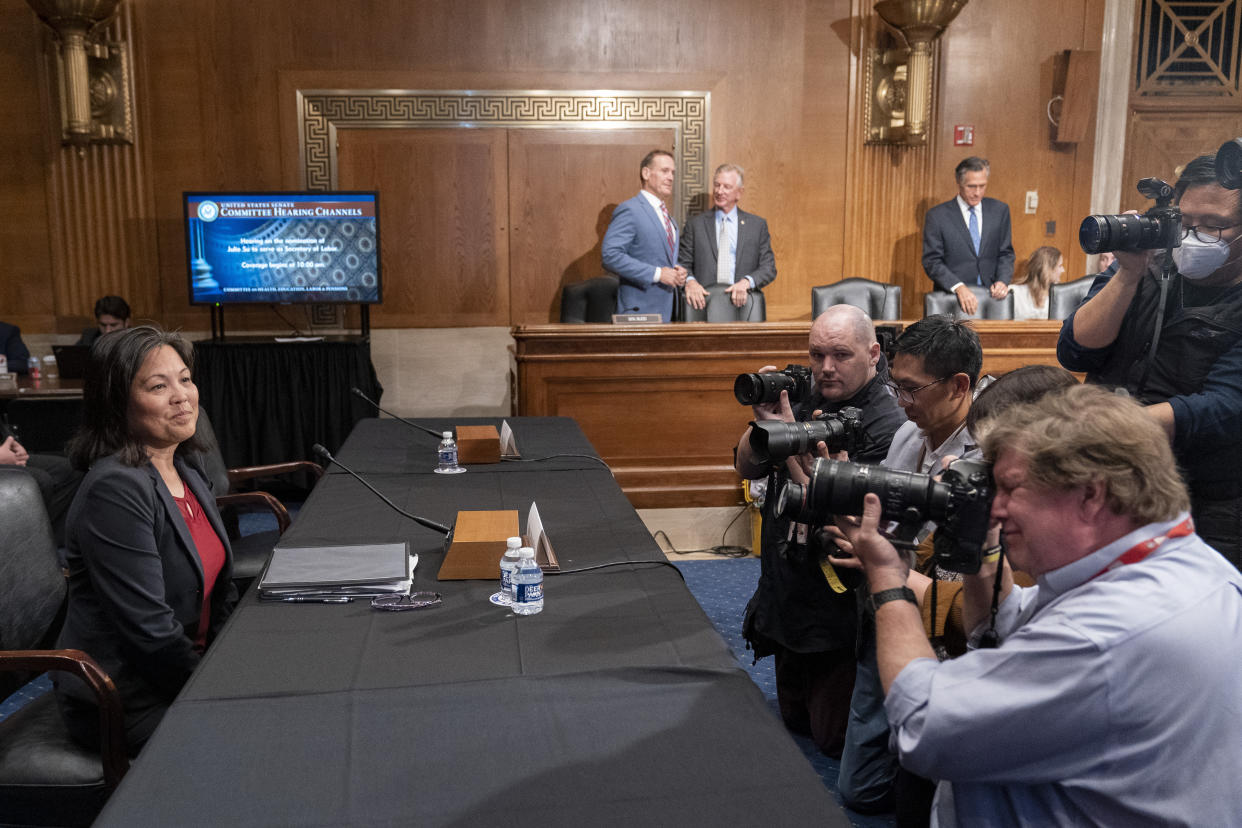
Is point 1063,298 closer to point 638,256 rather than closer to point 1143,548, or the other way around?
point 638,256

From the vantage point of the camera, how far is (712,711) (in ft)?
4.26

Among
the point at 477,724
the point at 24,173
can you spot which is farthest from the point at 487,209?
the point at 477,724

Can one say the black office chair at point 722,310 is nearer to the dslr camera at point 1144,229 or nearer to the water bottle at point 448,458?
the water bottle at point 448,458

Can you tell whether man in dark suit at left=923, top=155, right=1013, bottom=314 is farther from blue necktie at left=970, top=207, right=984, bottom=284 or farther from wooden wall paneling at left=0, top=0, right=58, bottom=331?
wooden wall paneling at left=0, top=0, right=58, bottom=331

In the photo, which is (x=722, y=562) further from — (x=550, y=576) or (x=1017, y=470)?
(x=1017, y=470)

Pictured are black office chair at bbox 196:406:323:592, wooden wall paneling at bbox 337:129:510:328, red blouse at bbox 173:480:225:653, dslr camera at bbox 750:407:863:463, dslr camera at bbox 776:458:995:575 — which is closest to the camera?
dslr camera at bbox 776:458:995:575

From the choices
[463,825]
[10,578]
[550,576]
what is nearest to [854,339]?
[550,576]

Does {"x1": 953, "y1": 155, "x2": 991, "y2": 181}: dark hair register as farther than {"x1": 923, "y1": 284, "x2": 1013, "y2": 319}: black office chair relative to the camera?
Yes

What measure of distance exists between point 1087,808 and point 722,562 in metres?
3.08

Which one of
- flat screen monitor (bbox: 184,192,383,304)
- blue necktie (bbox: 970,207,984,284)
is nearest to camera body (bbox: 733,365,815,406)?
flat screen monitor (bbox: 184,192,383,304)

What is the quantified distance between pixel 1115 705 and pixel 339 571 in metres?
1.28

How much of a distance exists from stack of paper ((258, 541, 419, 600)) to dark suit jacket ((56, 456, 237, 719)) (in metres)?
0.20

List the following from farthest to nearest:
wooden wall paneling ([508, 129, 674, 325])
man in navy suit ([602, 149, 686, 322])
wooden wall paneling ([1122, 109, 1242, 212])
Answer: wooden wall paneling ([1122, 109, 1242, 212]), wooden wall paneling ([508, 129, 674, 325]), man in navy suit ([602, 149, 686, 322])

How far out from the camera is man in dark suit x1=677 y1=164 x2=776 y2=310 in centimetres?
553
